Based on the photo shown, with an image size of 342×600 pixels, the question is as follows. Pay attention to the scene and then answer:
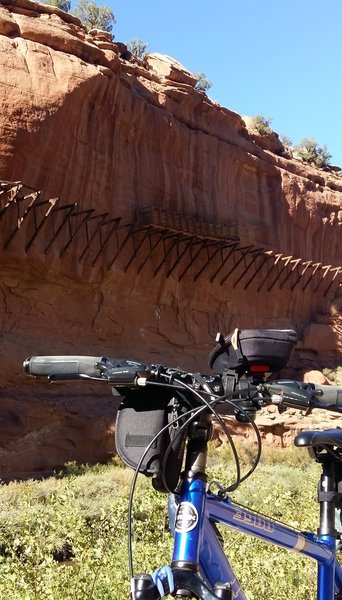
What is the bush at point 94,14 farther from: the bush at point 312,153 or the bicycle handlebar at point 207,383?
the bicycle handlebar at point 207,383

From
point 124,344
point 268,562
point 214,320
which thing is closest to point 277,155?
point 214,320

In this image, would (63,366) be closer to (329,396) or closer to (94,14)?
(329,396)

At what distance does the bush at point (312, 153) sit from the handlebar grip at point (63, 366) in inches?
1056

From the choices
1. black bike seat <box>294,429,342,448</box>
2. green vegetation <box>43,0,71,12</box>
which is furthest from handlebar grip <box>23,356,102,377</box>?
green vegetation <box>43,0,71,12</box>

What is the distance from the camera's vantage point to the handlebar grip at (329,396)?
7.85ft

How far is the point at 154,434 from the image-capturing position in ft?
7.71

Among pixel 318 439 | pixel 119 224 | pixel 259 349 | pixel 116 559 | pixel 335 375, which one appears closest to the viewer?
pixel 259 349

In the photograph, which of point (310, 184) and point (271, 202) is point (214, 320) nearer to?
point (271, 202)

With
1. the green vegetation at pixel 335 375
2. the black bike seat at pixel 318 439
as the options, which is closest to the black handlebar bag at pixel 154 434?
the black bike seat at pixel 318 439

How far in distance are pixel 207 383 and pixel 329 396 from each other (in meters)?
0.45

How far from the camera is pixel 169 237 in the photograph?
1794cm

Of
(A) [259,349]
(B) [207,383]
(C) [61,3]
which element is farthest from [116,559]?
(C) [61,3]

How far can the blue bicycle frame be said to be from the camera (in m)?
2.20

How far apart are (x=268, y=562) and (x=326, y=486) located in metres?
1.50
